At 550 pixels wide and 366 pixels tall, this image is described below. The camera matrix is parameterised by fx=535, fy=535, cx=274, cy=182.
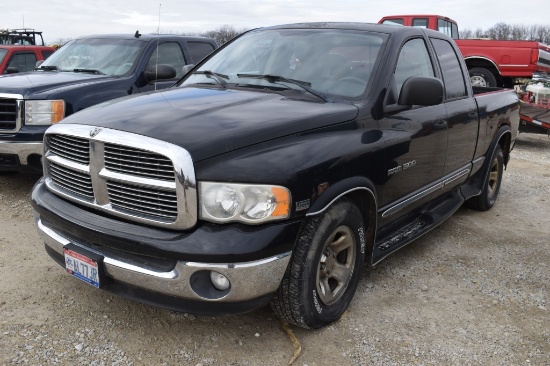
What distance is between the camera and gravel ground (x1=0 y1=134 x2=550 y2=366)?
2.96 metres

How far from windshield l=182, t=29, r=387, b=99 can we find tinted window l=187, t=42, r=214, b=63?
3328 mm

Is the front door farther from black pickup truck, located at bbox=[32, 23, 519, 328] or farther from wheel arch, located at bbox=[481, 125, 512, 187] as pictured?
wheel arch, located at bbox=[481, 125, 512, 187]

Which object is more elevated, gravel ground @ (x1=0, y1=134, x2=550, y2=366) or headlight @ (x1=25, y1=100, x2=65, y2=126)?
headlight @ (x1=25, y1=100, x2=65, y2=126)

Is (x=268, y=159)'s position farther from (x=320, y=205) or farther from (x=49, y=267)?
(x=49, y=267)

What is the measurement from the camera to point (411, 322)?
3379 millimetres

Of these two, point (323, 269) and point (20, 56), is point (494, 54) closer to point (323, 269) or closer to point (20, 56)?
point (20, 56)

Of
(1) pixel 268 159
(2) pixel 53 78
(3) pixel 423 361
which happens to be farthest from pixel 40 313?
(2) pixel 53 78

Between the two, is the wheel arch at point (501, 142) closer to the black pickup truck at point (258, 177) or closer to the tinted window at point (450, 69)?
the tinted window at point (450, 69)

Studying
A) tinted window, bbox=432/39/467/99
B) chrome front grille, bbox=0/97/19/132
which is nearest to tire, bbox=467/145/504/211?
tinted window, bbox=432/39/467/99

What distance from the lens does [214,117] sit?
3.01 metres

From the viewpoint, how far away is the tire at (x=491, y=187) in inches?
225

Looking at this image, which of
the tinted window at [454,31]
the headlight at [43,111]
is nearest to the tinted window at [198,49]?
the headlight at [43,111]

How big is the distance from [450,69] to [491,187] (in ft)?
5.99

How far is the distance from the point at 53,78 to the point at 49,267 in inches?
113
